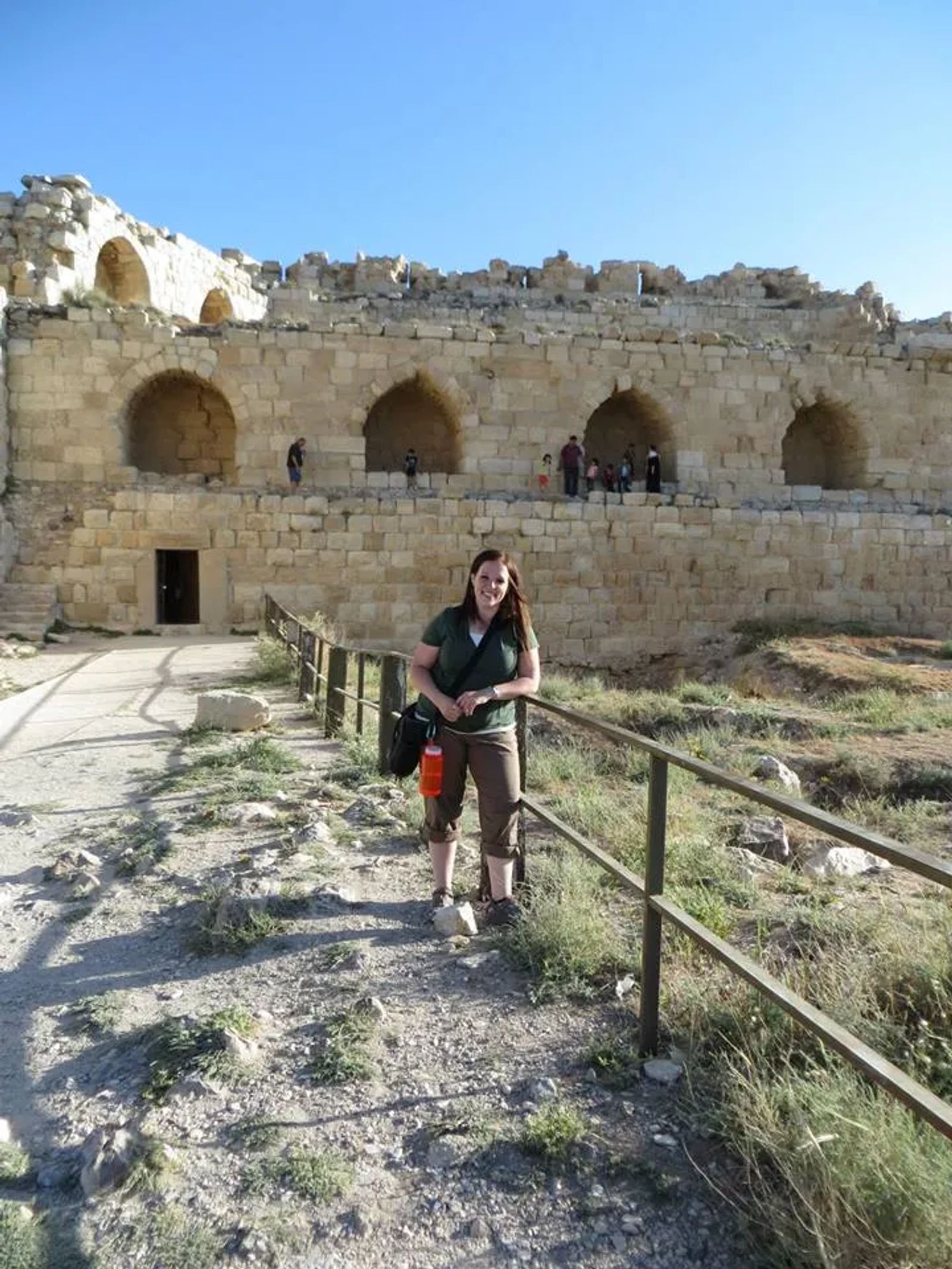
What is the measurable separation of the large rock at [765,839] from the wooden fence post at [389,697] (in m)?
2.44

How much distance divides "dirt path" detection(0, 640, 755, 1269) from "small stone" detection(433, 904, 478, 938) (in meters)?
0.09

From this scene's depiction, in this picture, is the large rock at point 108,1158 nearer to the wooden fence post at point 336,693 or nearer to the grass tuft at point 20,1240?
the grass tuft at point 20,1240

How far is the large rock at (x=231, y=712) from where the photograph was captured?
7.86 meters

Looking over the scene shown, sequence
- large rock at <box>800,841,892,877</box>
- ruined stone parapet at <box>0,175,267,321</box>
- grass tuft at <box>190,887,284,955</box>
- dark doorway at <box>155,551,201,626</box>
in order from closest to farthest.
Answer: grass tuft at <box>190,887,284,955</box>
large rock at <box>800,841,892,877</box>
ruined stone parapet at <box>0,175,267,321</box>
dark doorway at <box>155,551,201,626</box>

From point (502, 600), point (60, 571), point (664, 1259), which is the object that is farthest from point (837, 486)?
point (664, 1259)

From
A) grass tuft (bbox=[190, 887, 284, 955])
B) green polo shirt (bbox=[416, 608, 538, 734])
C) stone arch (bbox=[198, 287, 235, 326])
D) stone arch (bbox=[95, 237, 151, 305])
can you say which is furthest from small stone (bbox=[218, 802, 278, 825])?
stone arch (bbox=[198, 287, 235, 326])

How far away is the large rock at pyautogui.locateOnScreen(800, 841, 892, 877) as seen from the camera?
5348 mm

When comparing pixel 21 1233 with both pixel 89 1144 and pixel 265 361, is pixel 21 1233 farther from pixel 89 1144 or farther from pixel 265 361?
pixel 265 361

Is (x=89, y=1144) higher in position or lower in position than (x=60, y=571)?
lower

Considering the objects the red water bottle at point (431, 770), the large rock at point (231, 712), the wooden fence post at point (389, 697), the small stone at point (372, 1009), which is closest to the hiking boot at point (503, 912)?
the red water bottle at point (431, 770)

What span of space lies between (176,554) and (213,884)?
49.7 ft

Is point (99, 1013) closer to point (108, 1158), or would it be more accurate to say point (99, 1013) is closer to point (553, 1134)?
point (108, 1158)

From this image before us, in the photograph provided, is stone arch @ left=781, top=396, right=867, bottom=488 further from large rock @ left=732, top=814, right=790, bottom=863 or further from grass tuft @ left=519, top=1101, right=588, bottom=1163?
grass tuft @ left=519, top=1101, right=588, bottom=1163

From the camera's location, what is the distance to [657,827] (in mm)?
3111
